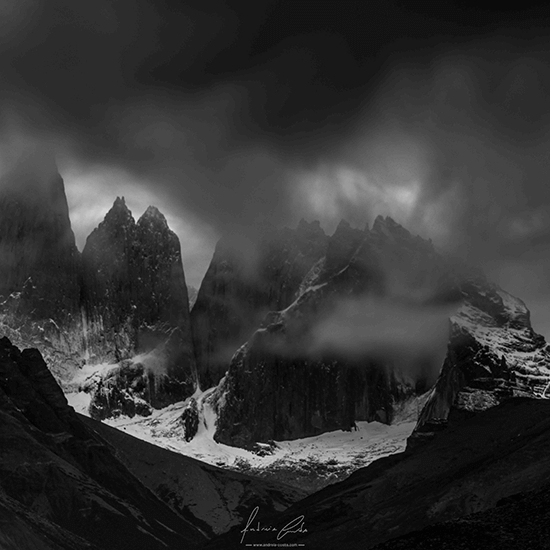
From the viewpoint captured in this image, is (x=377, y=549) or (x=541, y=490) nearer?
(x=377, y=549)

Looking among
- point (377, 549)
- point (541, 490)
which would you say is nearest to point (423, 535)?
point (377, 549)

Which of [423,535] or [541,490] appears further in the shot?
[541,490]

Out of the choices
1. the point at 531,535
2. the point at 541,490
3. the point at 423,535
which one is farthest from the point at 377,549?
the point at 541,490

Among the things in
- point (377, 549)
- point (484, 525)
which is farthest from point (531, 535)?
point (377, 549)

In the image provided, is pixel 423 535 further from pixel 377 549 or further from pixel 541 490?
pixel 541 490

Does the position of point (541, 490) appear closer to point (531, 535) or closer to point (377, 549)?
point (531, 535)

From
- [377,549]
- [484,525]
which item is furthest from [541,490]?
[377,549]
